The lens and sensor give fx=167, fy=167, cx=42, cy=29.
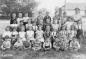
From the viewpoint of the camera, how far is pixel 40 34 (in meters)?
3.47

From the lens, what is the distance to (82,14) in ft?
11.7

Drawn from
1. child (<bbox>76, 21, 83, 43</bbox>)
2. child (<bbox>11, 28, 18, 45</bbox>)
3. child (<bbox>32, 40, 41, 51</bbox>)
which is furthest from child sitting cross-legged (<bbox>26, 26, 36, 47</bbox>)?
child (<bbox>76, 21, 83, 43</bbox>)

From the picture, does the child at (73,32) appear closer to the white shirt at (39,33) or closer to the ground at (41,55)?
the ground at (41,55)

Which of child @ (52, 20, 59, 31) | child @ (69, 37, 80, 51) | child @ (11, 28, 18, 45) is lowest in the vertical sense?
child @ (69, 37, 80, 51)

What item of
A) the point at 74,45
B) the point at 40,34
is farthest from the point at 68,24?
the point at 40,34

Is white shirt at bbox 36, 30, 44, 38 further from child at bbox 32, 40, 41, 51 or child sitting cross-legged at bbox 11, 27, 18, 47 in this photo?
child sitting cross-legged at bbox 11, 27, 18, 47

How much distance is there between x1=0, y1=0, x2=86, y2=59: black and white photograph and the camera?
10.8ft

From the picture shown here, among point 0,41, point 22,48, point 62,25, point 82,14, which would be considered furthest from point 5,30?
point 82,14

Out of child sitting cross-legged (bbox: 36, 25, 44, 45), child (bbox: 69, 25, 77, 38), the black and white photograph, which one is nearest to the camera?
the black and white photograph

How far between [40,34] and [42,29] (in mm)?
162

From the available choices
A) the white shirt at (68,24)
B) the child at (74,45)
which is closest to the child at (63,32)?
the white shirt at (68,24)

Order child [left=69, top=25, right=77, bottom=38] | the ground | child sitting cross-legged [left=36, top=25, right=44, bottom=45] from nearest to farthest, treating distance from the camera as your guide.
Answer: the ground
child sitting cross-legged [left=36, top=25, right=44, bottom=45]
child [left=69, top=25, right=77, bottom=38]

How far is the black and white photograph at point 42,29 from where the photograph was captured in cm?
330

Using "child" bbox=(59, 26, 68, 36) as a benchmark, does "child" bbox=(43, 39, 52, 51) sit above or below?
below
